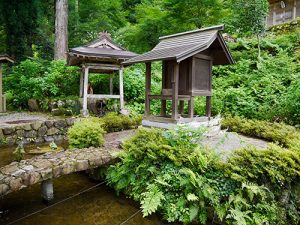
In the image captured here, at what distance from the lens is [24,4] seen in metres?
→ 17.3

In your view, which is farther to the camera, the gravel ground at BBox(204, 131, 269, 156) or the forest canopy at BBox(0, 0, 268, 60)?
the forest canopy at BBox(0, 0, 268, 60)

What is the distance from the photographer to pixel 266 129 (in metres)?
7.70

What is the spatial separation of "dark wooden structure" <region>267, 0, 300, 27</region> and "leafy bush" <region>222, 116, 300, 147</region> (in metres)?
17.4

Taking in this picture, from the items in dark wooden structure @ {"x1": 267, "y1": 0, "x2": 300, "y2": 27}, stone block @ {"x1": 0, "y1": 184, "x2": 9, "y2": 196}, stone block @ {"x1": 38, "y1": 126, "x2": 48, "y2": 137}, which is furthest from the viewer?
dark wooden structure @ {"x1": 267, "y1": 0, "x2": 300, "y2": 27}

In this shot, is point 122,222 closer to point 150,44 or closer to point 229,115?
point 229,115

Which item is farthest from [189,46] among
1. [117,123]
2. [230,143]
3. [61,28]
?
[61,28]

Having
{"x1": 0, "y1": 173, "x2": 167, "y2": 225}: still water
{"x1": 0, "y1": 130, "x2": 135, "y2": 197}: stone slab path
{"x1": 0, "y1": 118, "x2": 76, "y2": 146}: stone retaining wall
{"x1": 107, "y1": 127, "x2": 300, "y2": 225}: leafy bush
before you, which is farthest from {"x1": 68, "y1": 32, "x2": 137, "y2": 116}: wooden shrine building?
{"x1": 107, "y1": 127, "x2": 300, "y2": 225}: leafy bush

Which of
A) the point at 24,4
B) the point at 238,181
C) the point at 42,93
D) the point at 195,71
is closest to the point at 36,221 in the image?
the point at 238,181

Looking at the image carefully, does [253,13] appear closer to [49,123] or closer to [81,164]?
[49,123]

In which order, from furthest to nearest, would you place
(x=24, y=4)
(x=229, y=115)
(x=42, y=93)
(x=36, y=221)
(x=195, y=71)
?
(x=24, y=4) < (x=42, y=93) < (x=229, y=115) < (x=195, y=71) < (x=36, y=221)

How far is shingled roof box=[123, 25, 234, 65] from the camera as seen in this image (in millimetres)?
6566

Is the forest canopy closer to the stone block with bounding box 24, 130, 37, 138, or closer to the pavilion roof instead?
the pavilion roof

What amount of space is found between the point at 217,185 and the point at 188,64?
12.6 feet

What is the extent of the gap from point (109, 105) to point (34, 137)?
3787mm
